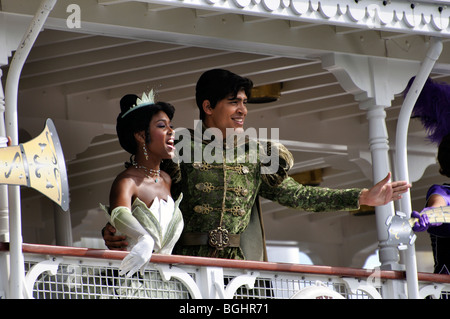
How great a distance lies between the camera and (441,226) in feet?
24.9

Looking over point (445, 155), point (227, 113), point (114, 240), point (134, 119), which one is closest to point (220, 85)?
point (227, 113)

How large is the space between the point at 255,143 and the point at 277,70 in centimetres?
173

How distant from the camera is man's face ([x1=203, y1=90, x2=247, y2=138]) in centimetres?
729

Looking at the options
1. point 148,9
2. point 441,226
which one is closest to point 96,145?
point 148,9

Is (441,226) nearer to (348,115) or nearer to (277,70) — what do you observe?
(277,70)

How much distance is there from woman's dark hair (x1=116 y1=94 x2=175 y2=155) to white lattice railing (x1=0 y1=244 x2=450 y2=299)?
2.88 feet

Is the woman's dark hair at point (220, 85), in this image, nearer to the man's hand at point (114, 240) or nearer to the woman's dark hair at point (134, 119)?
the woman's dark hair at point (134, 119)

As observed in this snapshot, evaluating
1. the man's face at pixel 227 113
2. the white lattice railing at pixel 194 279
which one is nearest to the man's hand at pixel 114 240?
the white lattice railing at pixel 194 279

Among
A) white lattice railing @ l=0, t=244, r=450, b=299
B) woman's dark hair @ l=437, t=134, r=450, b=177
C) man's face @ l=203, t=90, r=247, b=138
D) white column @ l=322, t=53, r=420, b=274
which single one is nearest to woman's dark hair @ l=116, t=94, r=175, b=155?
man's face @ l=203, t=90, r=247, b=138

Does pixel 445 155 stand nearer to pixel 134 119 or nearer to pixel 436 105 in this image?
pixel 436 105

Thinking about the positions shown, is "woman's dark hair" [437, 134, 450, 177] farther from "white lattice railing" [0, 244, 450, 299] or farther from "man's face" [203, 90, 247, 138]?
"man's face" [203, 90, 247, 138]

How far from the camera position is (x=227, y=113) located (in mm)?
7289

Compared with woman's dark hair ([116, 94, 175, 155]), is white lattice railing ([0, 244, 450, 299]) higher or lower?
lower

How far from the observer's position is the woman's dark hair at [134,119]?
23.0 feet
